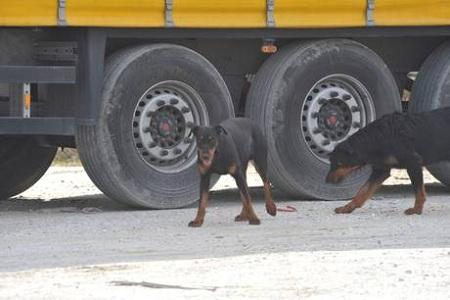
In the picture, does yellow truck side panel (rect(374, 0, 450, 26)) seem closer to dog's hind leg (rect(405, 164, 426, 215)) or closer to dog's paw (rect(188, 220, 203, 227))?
dog's hind leg (rect(405, 164, 426, 215))

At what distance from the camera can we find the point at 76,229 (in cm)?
1130

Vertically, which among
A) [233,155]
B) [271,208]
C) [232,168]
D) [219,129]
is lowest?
[271,208]

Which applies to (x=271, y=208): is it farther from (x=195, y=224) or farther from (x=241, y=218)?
(x=195, y=224)

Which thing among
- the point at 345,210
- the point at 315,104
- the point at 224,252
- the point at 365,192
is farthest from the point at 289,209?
the point at 224,252

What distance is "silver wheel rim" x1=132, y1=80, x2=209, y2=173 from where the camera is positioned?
498 inches

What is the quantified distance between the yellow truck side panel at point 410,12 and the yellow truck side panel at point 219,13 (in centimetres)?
120

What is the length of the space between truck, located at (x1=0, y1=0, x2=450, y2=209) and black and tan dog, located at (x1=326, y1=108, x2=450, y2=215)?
89cm

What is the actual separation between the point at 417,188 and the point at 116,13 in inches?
113

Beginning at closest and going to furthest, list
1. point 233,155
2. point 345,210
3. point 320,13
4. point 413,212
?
1. point 233,155
2. point 413,212
3. point 345,210
4. point 320,13

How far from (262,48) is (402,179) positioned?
3839 mm

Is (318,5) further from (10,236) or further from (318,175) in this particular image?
(10,236)

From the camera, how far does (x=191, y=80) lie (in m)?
12.8

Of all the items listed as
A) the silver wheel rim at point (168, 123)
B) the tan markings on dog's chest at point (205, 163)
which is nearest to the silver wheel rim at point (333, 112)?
the silver wheel rim at point (168, 123)

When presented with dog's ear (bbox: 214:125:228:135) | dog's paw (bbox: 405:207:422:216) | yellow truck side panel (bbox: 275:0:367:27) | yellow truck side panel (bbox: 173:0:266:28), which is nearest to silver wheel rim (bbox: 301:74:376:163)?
yellow truck side panel (bbox: 275:0:367:27)
